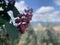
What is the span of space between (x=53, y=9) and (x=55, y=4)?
0.18ft

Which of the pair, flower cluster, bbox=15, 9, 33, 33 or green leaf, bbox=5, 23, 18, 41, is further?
flower cluster, bbox=15, 9, 33, 33

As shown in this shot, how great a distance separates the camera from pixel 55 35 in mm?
2053

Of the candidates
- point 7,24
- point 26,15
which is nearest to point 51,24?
point 26,15

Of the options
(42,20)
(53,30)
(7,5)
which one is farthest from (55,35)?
(7,5)

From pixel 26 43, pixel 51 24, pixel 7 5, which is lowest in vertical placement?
pixel 26 43

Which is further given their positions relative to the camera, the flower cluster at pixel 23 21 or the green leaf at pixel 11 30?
the flower cluster at pixel 23 21

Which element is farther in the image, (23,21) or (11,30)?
(23,21)

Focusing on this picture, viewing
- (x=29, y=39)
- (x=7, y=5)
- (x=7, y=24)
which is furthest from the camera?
(x=29, y=39)

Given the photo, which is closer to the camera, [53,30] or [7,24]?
[7,24]

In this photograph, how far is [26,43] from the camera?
2.03 meters

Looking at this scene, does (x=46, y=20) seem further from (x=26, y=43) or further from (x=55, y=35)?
(x=26, y=43)

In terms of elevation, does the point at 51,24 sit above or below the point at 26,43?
above

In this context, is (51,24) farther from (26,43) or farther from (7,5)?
(7,5)

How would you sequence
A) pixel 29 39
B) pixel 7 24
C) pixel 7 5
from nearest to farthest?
pixel 7 24, pixel 7 5, pixel 29 39
